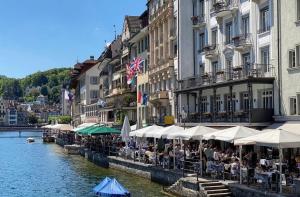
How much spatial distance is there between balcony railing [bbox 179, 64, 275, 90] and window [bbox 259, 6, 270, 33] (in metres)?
2.80

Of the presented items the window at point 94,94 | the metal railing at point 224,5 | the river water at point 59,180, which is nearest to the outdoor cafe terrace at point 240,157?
the river water at point 59,180

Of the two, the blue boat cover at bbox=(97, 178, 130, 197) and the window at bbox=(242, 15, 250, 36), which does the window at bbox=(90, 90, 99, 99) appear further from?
the blue boat cover at bbox=(97, 178, 130, 197)

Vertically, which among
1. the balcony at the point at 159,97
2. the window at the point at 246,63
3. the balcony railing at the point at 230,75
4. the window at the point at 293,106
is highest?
the window at the point at 246,63

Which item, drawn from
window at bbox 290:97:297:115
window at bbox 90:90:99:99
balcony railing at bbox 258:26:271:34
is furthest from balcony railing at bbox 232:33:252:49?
window at bbox 90:90:99:99

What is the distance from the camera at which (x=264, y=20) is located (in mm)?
42875

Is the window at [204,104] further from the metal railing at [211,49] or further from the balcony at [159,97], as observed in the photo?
the balcony at [159,97]

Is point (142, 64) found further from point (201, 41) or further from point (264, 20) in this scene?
point (264, 20)

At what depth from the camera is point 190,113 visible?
55.9 m

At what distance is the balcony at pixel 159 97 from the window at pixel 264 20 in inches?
873

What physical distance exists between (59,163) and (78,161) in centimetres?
256

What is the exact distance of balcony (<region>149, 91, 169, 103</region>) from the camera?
63816 millimetres

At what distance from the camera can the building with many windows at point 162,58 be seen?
6116cm

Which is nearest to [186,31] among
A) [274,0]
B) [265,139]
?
[274,0]

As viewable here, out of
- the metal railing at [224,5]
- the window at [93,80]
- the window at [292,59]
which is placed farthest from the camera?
Result: the window at [93,80]
